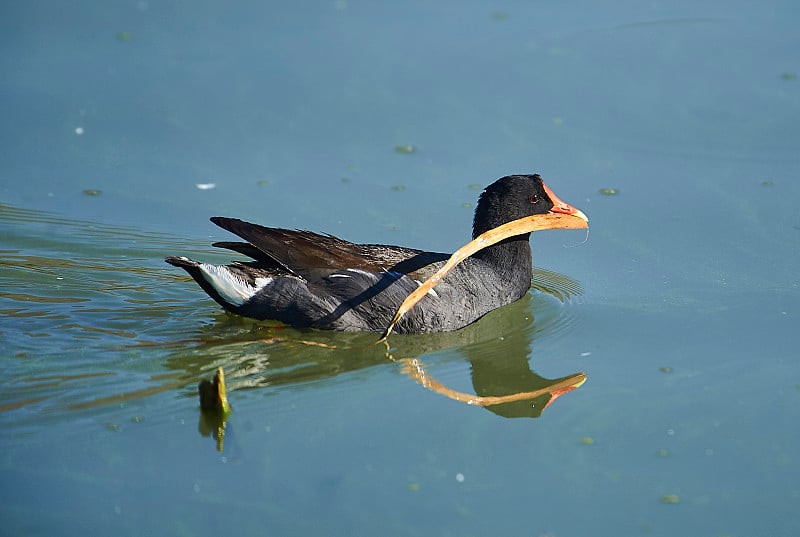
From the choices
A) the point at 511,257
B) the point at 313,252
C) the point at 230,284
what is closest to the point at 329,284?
the point at 313,252

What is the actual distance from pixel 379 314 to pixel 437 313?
1.25 feet

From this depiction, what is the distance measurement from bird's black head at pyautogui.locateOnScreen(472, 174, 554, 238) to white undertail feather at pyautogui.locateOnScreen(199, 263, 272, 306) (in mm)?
1588

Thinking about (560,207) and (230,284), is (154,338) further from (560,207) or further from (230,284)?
(560,207)

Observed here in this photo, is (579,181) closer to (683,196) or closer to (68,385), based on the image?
(683,196)

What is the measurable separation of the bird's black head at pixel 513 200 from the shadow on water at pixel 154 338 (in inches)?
24.0

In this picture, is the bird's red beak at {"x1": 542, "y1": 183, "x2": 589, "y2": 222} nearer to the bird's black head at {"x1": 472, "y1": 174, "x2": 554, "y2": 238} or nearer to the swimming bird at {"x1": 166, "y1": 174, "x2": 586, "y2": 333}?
the bird's black head at {"x1": 472, "y1": 174, "x2": 554, "y2": 238}

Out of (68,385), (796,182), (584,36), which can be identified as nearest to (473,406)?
(68,385)

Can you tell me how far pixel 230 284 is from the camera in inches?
293

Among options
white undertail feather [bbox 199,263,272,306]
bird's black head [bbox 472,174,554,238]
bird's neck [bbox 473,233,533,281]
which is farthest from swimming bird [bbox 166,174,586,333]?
bird's black head [bbox 472,174,554,238]

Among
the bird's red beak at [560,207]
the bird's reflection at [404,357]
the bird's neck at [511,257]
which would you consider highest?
the bird's red beak at [560,207]

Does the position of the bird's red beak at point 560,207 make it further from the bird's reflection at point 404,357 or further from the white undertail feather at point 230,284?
the white undertail feather at point 230,284

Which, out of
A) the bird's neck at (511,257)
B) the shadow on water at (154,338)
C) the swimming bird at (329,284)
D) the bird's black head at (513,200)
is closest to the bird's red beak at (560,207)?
the bird's black head at (513,200)

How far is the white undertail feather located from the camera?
7.37 m

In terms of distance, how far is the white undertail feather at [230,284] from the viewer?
7.37 meters
